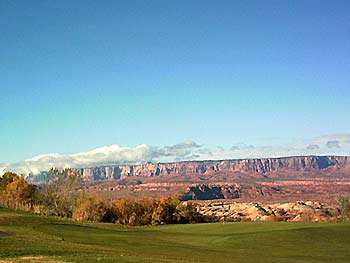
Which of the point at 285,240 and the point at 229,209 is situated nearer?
the point at 285,240

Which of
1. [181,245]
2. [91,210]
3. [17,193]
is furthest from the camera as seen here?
[17,193]

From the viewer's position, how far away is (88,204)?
114 meters

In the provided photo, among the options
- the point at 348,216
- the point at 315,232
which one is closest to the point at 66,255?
the point at 315,232

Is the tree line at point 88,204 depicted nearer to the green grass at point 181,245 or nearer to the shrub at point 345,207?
the shrub at point 345,207

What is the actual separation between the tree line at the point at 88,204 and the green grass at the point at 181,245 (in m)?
35.9

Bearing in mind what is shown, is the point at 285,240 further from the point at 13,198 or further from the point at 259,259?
the point at 13,198

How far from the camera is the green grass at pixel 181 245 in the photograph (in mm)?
37125

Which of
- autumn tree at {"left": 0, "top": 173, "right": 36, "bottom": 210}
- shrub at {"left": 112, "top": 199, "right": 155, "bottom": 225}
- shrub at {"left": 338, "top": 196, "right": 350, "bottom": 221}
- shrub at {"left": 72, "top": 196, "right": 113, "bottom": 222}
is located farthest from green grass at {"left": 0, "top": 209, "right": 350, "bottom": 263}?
shrub at {"left": 338, "top": 196, "right": 350, "bottom": 221}

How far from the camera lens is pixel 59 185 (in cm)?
11831

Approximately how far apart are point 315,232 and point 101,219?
59.3 m

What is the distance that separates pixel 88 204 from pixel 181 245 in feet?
202

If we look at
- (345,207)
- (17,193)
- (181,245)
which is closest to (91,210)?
(17,193)

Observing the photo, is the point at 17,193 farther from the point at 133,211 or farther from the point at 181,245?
the point at 181,245

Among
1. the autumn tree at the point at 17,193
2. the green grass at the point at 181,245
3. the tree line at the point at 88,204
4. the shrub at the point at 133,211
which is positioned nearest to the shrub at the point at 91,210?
the tree line at the point at 88,204
